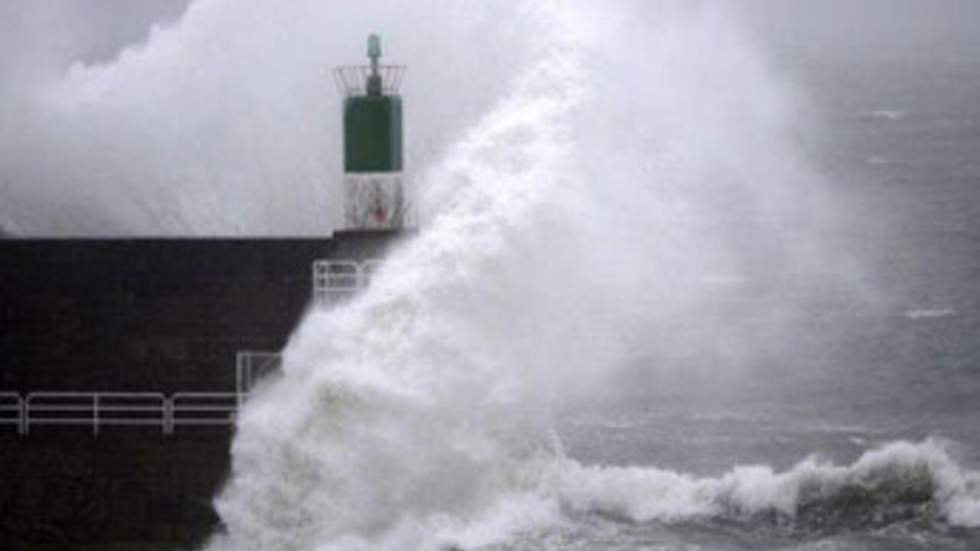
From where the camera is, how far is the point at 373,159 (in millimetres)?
21359

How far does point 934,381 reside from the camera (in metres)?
35.7

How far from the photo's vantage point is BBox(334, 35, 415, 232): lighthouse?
21.2 meters

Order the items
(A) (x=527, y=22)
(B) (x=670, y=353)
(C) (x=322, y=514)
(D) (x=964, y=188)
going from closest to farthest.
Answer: (C) (x=322, y=514), (A) (x=527, y=22), (B) (x=670, y=353), (D) (x=964, y=188)

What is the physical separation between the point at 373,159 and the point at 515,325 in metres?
1.90

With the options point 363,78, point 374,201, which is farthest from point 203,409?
point 363,78

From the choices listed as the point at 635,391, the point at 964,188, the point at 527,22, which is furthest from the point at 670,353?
the point at 964,188

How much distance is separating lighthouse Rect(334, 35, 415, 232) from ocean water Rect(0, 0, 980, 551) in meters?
0.51

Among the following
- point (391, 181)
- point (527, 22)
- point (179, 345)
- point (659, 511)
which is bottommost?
point (659, 511)

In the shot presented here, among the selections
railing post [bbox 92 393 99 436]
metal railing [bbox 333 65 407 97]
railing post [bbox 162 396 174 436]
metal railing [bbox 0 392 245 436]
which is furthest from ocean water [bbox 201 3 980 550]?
railing post [bbox 92 393 99 436]

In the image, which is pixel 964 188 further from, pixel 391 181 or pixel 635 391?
pixel 391 181

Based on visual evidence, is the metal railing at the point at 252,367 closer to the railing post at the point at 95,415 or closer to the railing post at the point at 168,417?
the railing post at the point at 168,417

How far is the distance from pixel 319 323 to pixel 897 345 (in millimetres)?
19984

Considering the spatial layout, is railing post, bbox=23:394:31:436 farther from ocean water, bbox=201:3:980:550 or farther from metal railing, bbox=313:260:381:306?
metal railing, bbox=313:260:381:306

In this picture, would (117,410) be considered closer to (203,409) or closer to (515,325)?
(203,409)
